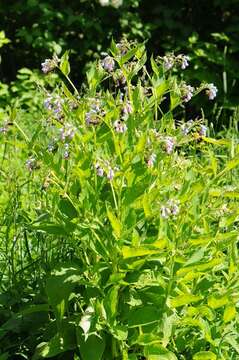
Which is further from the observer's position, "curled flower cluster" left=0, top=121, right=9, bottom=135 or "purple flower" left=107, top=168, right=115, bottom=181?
"curled flower cluster" left=0, top=121, right=9, bottom=135

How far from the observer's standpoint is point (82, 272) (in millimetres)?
2359

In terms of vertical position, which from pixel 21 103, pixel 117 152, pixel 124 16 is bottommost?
pixel 21 103

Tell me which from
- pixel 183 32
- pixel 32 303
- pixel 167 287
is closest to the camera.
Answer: pixel 167 287

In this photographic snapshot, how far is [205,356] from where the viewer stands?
2436 millimetres

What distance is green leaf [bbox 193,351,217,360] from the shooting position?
2424 millimetres

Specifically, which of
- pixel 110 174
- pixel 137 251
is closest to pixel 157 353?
pixel 137 251

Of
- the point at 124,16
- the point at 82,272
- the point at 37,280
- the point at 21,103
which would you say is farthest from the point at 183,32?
the point at 82,272

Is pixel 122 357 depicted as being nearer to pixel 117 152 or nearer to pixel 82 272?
pixel 82 272

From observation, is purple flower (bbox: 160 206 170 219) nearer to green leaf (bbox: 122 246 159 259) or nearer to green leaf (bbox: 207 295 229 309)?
green leaf (bbox: 122 246 159 259)

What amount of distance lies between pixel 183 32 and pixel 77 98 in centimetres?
400

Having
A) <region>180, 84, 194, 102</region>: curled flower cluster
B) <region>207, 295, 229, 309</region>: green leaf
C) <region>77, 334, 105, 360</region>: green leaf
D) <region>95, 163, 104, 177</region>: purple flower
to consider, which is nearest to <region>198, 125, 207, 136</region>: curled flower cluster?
<region>180, 84, 194, 102</region>: curled flower cluster

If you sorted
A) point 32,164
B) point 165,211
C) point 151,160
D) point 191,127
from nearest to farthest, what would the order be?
point 165,211 < point 151,160 < point 32,164 < point 191,127

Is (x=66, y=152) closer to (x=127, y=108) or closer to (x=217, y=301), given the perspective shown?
(x=127, y=108)

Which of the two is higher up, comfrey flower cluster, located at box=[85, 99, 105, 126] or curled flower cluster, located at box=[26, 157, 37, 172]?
comfrey flower cluster, located at box=[85, 99, 105, 126]
